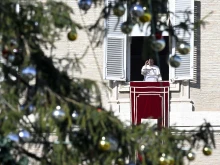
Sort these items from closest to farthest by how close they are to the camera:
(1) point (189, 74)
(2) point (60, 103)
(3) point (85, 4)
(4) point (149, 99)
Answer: (2) point (60, 103)
(3) point (85, 4)
(4) point (149, 99)
(1) point (189, 74)

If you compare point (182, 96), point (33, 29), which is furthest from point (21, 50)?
point (182, 96)

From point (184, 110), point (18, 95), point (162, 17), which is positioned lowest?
point (184, 110)

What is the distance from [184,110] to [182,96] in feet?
0.79

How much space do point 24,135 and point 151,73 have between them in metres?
11.8

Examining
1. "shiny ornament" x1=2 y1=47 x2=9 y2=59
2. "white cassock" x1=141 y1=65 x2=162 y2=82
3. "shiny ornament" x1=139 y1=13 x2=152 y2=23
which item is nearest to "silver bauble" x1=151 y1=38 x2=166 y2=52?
"shiny ornament" x1=139 y1=13 x2=152 y2=23

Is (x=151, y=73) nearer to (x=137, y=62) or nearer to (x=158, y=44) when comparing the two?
(x=137, y=62)

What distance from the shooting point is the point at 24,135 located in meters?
7.96

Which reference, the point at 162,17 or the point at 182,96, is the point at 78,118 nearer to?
the point at 162,17

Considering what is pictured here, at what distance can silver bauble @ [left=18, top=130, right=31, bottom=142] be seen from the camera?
7936 millimetres

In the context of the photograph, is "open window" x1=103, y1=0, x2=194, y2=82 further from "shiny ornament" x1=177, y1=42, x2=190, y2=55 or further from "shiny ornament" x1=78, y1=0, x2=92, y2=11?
"shiny ornament" x1=78, y1=0, x2=92, y2=11

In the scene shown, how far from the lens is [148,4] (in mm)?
8461

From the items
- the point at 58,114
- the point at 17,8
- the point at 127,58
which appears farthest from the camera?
the point at 127,58

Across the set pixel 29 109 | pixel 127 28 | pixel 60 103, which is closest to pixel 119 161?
pixel 60 103

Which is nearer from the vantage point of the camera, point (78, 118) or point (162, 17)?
point (78, 118)
